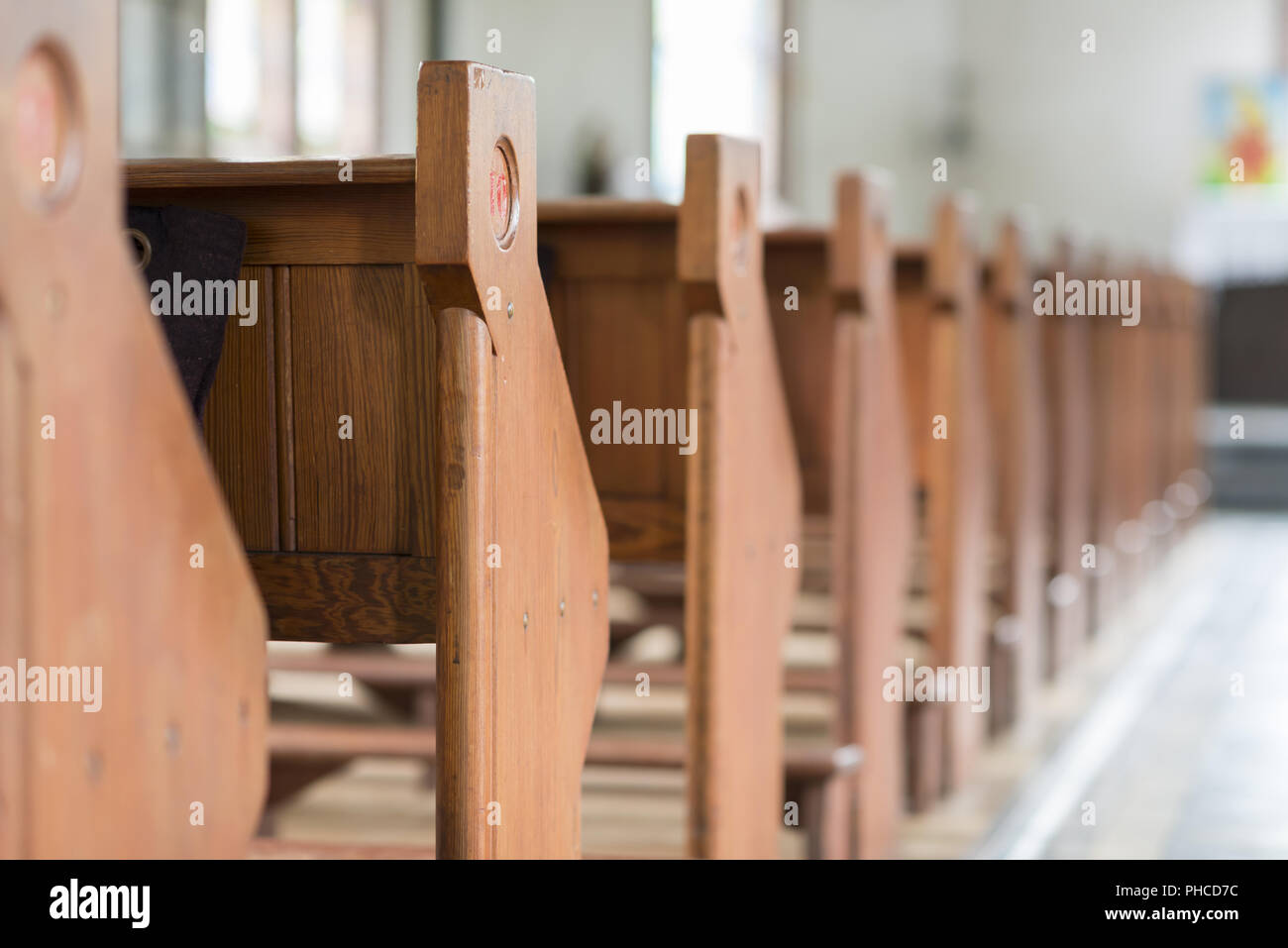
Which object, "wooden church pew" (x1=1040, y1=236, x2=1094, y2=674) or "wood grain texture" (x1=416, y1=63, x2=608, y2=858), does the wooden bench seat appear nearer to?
"wood grain texture" (x1=416, y1=63, x2=608, y2=858)

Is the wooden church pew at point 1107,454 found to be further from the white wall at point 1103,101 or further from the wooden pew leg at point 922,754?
the white wall at point 1103,101

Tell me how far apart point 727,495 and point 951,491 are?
3.97 feet

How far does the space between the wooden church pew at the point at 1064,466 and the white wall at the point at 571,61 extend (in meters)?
3.42

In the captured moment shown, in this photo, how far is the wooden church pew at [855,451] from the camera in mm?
2281

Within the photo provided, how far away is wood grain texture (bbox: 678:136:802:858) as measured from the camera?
1.63 meters

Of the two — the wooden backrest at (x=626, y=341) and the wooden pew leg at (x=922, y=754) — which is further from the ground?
the wooden backrest at (x=626, y=341)

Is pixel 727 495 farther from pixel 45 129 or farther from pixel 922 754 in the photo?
pixel 922 754

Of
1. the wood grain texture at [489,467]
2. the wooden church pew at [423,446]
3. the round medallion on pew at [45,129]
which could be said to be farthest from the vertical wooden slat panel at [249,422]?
the round medallion on pew at [45,129]

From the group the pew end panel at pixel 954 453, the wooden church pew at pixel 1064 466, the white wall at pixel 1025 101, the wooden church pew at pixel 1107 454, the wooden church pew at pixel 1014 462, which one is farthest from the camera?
the white wall at pixel 1025 101

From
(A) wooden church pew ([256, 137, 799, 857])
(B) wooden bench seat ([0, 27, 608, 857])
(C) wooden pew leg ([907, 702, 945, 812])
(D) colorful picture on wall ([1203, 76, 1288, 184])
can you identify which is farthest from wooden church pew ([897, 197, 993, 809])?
(D) colorful picture on wall ([1203, 76, 1288, 184])

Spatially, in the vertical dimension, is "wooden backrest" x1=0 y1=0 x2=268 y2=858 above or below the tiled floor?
above

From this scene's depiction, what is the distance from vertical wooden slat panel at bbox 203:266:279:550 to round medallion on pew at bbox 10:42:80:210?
510 mm

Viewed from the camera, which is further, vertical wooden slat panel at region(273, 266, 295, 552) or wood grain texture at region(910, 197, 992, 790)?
wood grain texture at region(910, 197, 992, 790)

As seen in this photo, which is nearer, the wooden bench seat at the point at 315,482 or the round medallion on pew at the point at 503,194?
the wooden bench seat at the point at 315,482
